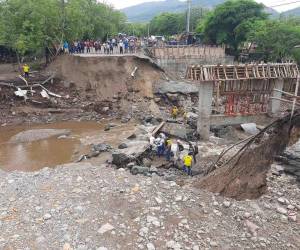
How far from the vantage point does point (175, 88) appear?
32.0 metres

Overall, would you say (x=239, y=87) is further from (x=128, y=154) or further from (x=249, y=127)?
(x=128, y=154)

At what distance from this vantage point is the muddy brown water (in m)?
20.2

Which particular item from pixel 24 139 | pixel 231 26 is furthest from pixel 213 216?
pixel 231 26

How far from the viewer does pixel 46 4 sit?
32688 millimetres

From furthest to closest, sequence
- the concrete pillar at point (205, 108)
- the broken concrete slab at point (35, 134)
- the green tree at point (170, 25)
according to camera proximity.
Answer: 1. the green tree at point (170, 25)
2. the broken concrete slab at point (35, 134)
3. the concrete pillar at point (205, 108)

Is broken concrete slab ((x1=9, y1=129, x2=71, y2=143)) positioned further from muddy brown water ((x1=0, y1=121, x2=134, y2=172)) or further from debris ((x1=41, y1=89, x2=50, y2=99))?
debris ((x1=41, y1=89, x2=50, y2=99))

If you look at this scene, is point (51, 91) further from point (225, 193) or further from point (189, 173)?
point (225, 193)

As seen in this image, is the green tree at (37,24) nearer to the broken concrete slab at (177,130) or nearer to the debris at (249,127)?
the broken concrete slab at (177,130)

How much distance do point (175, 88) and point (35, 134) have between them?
12833 millimetres

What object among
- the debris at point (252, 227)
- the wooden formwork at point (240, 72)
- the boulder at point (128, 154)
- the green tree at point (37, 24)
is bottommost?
the boulder at point (128, 154)

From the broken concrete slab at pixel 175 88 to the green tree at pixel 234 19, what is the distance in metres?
12.2

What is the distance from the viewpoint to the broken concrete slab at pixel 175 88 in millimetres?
31688

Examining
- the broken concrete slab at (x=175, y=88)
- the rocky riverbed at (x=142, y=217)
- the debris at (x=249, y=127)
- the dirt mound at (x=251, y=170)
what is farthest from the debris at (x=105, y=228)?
the broken concrete slab at (x=175, y=88)

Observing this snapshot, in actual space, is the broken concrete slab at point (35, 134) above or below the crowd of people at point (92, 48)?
below
